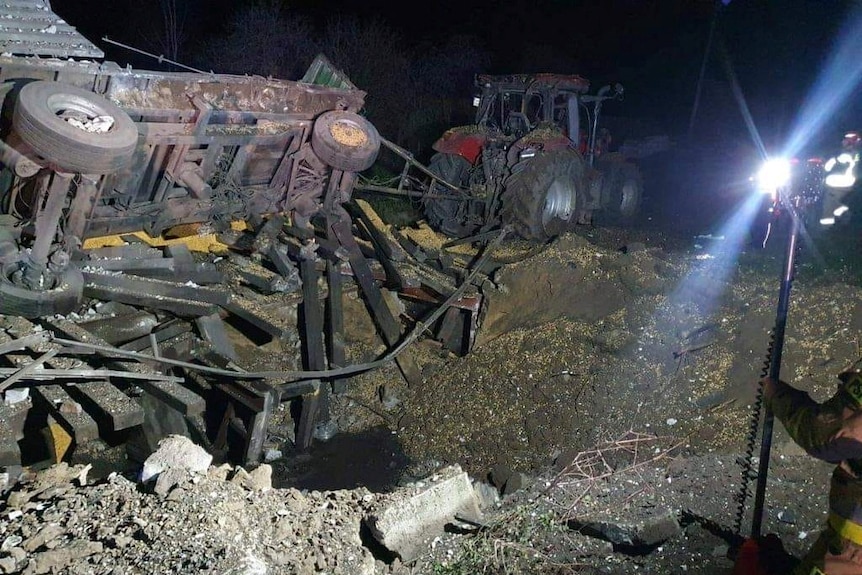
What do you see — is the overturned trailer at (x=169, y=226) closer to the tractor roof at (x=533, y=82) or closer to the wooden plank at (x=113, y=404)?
the wooden plank at (x=113, y=404)

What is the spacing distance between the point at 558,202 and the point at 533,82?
1.65m

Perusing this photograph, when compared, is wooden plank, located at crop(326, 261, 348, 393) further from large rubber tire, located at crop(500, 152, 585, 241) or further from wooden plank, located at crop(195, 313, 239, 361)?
large rubber tire, located at crop(500, 152, 585, 241)

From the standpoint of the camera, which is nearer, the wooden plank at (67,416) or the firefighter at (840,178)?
the wooden plank at (67,416)

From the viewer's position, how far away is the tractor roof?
8766 mm

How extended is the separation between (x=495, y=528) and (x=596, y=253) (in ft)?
14.8

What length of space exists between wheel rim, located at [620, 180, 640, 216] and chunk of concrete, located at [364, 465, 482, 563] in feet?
26.3

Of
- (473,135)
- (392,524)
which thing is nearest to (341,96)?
(473,135)

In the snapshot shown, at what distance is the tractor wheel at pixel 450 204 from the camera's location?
8.70m

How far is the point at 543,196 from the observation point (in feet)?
27.4

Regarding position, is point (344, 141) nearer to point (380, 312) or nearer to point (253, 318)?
point (380, 312)

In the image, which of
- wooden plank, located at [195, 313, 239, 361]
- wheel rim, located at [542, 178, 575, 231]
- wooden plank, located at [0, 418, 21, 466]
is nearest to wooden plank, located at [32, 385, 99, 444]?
wooden plank, located at [0, 418, 21, 466]

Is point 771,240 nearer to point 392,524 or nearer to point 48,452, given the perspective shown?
point 392,524

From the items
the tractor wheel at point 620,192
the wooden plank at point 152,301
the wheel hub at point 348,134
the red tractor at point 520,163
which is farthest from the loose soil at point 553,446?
the wheel hub at point 348,134

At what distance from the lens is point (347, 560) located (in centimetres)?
279
